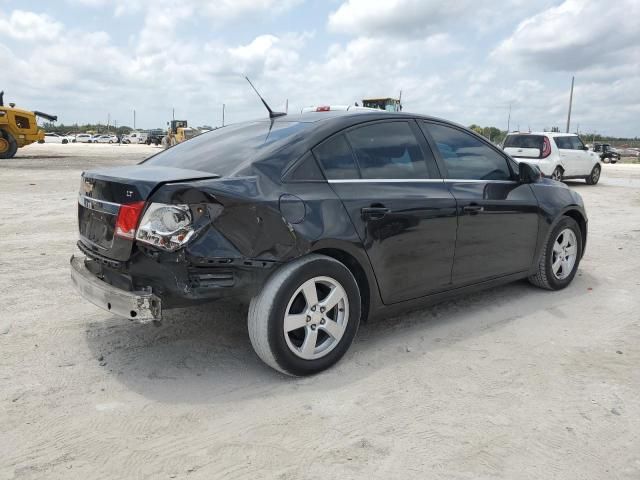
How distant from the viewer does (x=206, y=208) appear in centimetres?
299

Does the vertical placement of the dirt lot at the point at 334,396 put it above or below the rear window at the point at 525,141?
below

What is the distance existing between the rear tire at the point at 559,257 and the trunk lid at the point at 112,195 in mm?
3243

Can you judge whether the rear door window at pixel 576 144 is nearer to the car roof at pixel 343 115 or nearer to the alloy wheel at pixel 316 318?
the car roof at pixel 343 115

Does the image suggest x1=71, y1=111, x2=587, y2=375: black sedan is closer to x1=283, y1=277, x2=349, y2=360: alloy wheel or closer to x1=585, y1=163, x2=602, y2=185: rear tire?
x1=283, y1=277, x2=349, y2=360: alloy wheel

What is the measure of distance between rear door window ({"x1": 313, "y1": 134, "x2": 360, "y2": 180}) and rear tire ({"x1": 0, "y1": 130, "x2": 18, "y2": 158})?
2304 cm

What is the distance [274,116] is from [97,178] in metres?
1.48

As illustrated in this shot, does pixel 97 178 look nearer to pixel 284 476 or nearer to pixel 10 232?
pixel 284 476

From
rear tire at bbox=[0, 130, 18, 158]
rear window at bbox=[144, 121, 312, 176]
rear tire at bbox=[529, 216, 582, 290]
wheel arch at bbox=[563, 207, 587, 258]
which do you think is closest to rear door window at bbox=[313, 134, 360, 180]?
rear window at bbox=[144, 121, 312, 176]

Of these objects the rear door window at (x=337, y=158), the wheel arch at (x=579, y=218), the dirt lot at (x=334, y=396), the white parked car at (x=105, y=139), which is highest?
the white parked car at (x=105, y=139)

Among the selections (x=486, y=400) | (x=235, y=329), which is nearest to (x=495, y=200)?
(x=486, y=400)

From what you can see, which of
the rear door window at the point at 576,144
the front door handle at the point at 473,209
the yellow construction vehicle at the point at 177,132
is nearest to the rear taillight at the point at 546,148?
the rear door window at the point at 576,144

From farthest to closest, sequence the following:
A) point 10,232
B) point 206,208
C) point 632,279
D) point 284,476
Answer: point 10,232
point 632,279
point 206,208
point 284,476

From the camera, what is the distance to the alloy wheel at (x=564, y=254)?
16.9ft

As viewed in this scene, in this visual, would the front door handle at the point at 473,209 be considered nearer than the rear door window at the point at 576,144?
Yes
